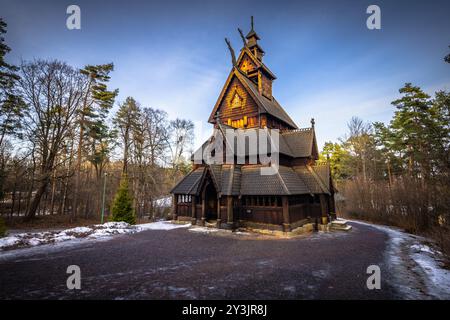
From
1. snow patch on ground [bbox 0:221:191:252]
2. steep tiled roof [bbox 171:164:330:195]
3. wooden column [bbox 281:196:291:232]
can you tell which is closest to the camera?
snow patch on ground [bbox 0:221:191:252]

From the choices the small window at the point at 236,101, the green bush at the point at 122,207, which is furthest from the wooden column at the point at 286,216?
the green bush at the point at 122,207

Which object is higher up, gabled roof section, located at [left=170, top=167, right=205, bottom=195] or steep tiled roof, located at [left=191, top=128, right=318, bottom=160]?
steep tiled roof, located at [left=191, top=128, right=318, bottom=160]

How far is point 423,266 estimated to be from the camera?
7.12 m

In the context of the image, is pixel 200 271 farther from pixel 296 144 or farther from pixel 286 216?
pixel 296 144

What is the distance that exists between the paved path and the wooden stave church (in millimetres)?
3249

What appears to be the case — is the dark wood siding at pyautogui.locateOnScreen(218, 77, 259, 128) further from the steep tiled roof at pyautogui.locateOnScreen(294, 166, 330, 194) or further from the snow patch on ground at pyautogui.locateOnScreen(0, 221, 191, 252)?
the snow patch on ground at pyautogui.locateOnScreen(0, 221, 191, 252)

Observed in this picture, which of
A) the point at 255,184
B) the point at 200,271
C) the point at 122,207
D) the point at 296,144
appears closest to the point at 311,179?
the point at 296,144

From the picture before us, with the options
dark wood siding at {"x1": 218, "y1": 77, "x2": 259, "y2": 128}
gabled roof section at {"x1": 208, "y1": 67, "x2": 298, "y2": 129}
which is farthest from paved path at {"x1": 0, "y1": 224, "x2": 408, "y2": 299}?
dark wood siding at {"x1": 218, "y1": 77, "x2": 259, "y2": 128}

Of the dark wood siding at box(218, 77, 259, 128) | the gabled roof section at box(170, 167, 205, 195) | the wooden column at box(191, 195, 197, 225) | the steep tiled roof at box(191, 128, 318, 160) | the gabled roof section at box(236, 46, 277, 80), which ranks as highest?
the gabled roof section at box(236, 46, 277, 80)

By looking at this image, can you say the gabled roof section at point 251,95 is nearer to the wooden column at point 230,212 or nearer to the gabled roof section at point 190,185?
the gabled roof section at point 190,185

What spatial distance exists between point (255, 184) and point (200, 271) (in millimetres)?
8377

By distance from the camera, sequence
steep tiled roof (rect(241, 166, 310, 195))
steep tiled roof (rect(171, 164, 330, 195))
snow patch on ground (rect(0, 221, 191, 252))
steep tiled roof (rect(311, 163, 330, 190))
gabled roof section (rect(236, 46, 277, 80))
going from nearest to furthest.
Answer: snow patch on ground (rect(0, 221, 191, 252)), steep tiled roof (rect(241, 166, 310, 195)), steep tiled roof (rect(171, 164, 330, 195)), steep tiled roof (rect(311, 163, 330, 190)), gabled roof section (rect(236, 46, 277, 80))

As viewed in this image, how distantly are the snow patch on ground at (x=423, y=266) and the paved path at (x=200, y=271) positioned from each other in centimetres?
43

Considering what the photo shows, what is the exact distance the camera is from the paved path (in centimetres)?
497
